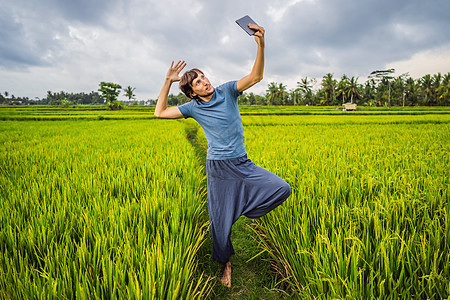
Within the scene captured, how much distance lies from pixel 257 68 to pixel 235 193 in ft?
2.51

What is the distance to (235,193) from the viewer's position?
4.48 feet

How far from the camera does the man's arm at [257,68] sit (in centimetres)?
116

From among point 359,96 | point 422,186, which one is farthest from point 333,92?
point 422,186

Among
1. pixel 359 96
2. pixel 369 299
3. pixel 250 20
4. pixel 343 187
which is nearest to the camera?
pixel 369 299

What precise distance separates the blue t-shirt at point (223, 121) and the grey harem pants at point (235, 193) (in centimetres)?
6

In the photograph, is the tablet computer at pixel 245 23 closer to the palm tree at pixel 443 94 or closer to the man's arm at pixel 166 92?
the man's arm at pixel 166 92

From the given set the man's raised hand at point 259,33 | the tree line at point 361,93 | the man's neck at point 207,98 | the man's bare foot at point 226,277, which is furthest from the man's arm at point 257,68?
the tree line at point 361,93

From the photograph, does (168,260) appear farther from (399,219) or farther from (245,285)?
(399,219)

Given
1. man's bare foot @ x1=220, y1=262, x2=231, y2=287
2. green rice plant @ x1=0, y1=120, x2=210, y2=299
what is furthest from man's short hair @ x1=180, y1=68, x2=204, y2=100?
man's bare foot @ x1=220, y1=262, x2=231, y2=287

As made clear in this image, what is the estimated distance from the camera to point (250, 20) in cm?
117

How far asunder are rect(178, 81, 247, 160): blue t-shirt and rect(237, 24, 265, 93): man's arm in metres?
0.07

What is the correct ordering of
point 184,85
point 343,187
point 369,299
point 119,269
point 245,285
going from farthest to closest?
1. point 343,187
2. point 245,285
3. point 184,85
4. point 119,269
5. point 369,299

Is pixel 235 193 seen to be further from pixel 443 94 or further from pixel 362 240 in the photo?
pixel 443 94

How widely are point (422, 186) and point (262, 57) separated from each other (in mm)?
1912
